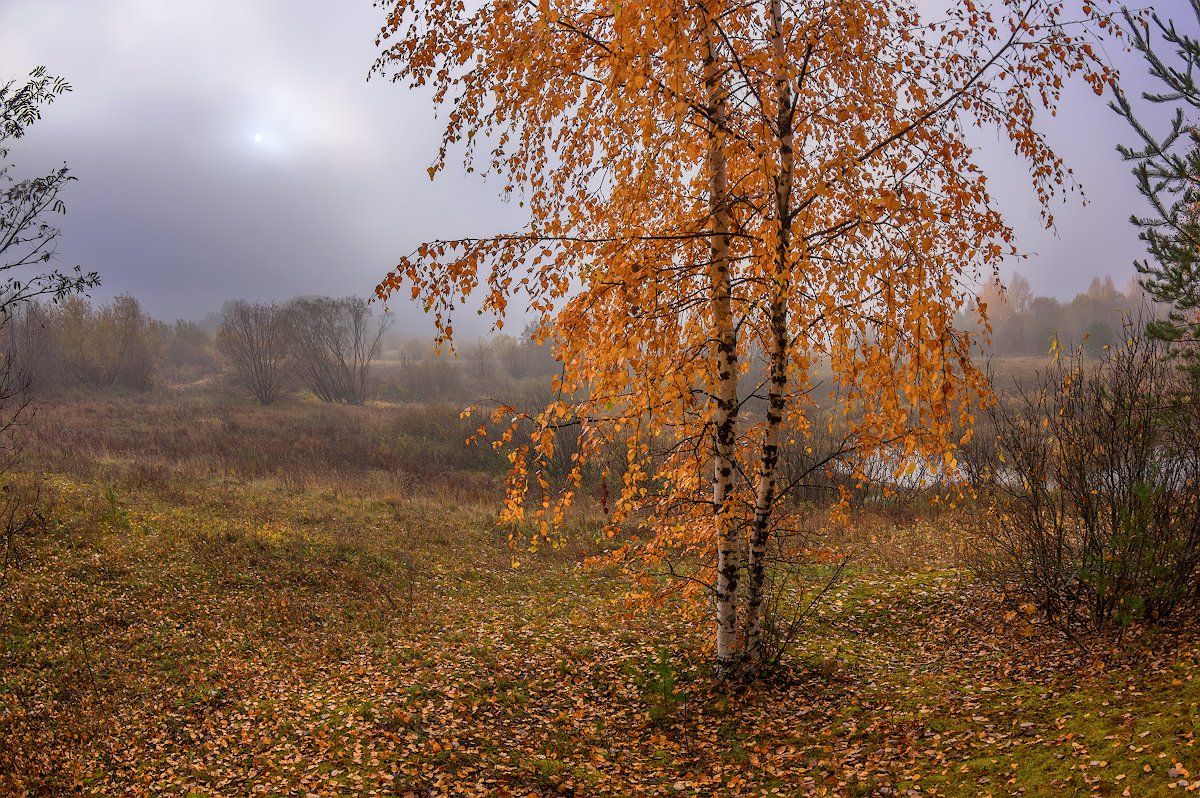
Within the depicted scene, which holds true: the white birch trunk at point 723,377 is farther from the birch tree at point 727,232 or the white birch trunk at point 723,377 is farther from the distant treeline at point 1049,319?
the distant treeline at point 1049,319

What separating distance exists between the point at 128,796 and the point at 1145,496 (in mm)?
9611

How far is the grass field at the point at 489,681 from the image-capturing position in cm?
568

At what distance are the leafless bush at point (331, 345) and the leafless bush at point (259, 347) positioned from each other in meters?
1.36

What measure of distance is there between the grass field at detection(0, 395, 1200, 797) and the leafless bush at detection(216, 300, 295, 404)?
1214 inches

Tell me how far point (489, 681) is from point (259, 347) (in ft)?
135

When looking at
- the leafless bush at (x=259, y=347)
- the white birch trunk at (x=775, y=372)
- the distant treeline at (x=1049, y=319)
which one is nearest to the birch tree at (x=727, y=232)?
the white birch trunk at (x=775, y=372)

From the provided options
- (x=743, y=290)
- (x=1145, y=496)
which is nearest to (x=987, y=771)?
(x=1145, y=496)

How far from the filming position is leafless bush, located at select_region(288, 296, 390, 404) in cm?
4822

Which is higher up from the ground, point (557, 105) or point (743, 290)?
point (557, 105)

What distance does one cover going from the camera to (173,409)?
120 feet

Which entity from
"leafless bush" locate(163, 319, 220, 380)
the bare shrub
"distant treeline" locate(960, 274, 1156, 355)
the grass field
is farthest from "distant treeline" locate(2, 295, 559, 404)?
"distant treeline" locate(960, 274, 1156, 355)

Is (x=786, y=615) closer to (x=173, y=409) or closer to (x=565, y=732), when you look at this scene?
(x=565, y=732)

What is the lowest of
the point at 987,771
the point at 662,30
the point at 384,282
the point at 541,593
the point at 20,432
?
the point at 541,593

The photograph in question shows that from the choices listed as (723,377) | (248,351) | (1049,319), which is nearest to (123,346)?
(248,351)
